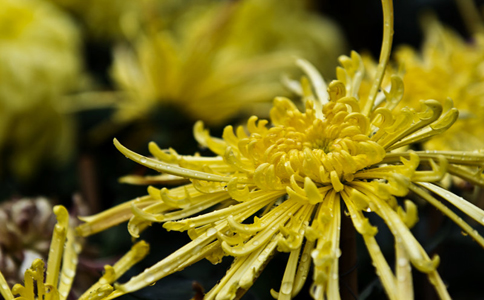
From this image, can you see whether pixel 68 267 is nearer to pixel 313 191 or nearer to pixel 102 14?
pixel 313 191

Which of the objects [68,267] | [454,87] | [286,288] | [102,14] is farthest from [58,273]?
[102,14]

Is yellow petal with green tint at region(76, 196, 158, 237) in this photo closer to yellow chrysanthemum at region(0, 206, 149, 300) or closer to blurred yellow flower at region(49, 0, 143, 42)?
yellow chrysanthemum at region(0, 206, 149, 300)

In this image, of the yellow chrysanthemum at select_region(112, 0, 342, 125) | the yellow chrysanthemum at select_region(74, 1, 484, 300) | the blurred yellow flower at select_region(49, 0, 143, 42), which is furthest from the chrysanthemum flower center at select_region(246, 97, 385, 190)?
the blurred yellow flower at select_region(49, 0, 143, 42)

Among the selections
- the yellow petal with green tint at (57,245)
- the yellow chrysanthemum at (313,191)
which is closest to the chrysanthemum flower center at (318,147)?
the yellow chrysanthemum at (313,191)

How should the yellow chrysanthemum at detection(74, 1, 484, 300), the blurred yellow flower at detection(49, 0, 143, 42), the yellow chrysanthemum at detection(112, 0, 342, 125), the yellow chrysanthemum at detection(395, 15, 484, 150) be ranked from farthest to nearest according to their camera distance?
the blurred yellow flower at detection(49, 0, 143, 42), the yellow chrysanthemum at detection(112, 0, 342, 125), the yellow chrysanthemum at detection(395, 15, 484, 150), the yellow chrysanthemum at detection(74, 1, 484, 300)

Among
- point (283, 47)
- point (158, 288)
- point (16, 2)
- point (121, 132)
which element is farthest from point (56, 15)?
point (158, 288)
